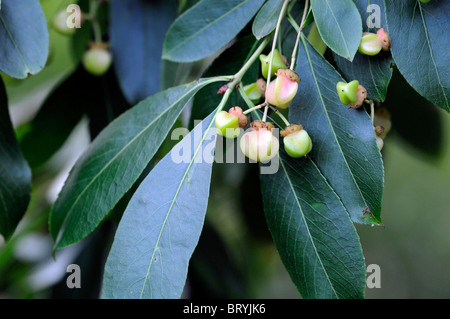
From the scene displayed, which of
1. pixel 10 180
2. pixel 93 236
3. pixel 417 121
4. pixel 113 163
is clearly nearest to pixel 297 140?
pixel 113 163

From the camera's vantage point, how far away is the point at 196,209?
52cm

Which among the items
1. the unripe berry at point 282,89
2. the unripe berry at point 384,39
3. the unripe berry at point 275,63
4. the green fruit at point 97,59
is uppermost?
the green fruit at point 97,59

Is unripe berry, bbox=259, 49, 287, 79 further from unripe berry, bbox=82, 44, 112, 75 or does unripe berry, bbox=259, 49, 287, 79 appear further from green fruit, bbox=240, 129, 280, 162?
unripe berry, bbox=82, 44, 112, 75

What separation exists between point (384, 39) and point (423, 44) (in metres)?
0.04

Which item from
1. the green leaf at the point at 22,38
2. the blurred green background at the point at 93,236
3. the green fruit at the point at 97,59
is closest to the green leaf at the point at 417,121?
the blurred green background at the point at 93,236

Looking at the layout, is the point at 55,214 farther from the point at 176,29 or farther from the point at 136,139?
the point at 176,29

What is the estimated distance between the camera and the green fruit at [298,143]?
0.53 metres

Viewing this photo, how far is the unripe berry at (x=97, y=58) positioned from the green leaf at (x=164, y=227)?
0.35 m

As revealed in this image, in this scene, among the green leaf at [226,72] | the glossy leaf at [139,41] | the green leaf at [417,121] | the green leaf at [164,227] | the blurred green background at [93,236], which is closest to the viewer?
the green leaf at [164,227]

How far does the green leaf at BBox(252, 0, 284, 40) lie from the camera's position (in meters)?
0.56

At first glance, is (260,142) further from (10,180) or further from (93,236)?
(93,236)

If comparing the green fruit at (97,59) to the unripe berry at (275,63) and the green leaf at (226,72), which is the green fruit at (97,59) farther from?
the unripe berry at (275,63)

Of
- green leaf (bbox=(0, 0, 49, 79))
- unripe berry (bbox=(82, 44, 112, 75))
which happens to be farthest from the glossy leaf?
green leaf (bbox=(0, 0, 49, 79))

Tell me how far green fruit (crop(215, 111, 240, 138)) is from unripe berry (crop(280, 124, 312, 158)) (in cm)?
6
